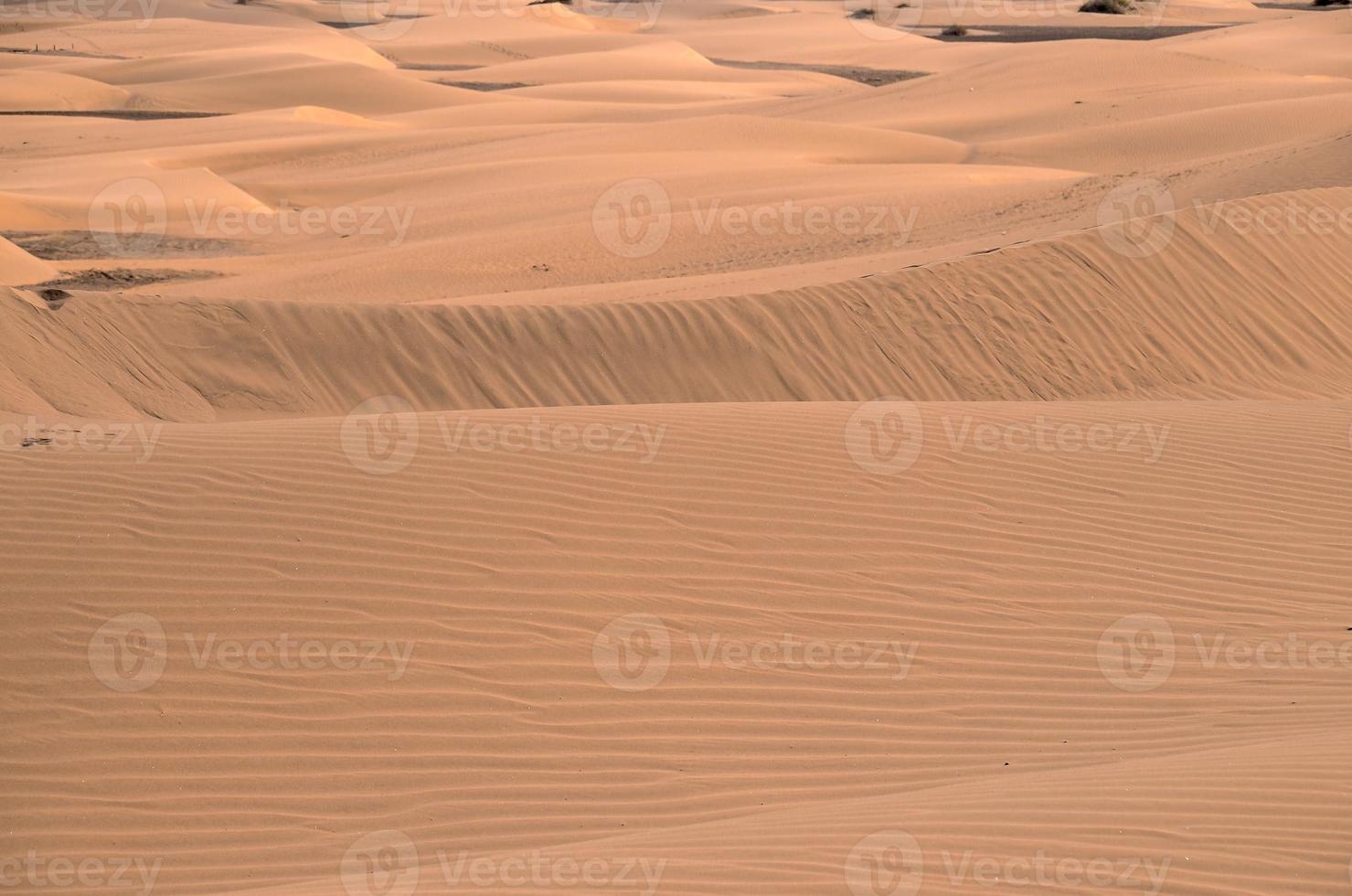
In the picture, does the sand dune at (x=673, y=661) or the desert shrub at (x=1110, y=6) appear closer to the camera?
the sand dune at (x=673, y=661)

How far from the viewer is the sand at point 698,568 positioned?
474 centimetres

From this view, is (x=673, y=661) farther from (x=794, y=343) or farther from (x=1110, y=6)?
(x=1110, y=6)

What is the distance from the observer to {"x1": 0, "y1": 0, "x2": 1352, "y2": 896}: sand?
474 cm

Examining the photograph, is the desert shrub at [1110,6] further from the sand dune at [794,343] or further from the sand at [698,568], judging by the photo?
the sand dune at [794,343]

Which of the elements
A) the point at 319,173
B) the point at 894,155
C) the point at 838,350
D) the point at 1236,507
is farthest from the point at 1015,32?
the point at 1236,507

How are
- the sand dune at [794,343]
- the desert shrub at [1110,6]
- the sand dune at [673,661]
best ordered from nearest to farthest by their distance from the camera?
the sand dune at [673,661] → the sand dune at [794,343] → the desert shrub at [1110,6]

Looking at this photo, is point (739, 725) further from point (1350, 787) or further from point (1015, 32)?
point (1015, 32)

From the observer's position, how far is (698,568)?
6715mm

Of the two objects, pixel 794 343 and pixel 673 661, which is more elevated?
pixel 794 343

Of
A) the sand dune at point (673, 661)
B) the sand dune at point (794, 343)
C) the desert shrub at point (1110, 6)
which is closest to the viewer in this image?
the sand dune at point (673, 661)

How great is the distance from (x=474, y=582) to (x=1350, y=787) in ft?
12.1

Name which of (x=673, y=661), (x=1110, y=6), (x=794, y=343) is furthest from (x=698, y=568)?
(x=1110, y=6)

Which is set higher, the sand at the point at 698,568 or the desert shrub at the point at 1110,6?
the desert shrub at the point at 1110,6

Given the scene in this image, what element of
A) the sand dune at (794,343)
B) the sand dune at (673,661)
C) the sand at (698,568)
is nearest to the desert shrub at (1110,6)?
the sand at (698,568)
